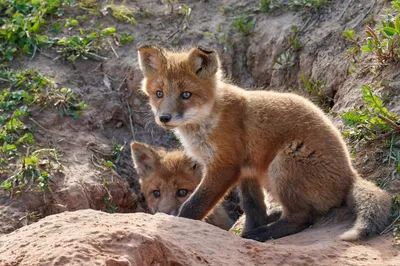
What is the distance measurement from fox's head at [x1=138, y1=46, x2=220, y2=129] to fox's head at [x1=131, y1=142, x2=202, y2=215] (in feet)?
4.81

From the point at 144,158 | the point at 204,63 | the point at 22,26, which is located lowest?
the point at 144,158

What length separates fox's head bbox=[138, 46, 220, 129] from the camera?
21.5 feet

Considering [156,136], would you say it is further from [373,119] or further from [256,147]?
[373,119]

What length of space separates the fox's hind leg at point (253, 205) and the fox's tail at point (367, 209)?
115 centimetres

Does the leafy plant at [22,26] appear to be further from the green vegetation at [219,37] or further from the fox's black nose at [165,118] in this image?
the fox's black nose at [165,118]

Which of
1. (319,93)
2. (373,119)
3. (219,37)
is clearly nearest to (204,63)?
A: (373,119)

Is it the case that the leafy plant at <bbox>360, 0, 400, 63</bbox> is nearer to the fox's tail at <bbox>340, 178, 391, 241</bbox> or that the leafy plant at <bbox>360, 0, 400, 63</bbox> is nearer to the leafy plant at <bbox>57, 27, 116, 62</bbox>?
the fox's tail at <bbox>340, 178, 391, 241</bbox>

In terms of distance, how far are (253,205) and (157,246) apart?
2768 mm

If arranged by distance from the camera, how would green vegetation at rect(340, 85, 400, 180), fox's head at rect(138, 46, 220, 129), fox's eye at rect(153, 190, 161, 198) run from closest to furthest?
green vegetation at rect(340, 85, 400, 180), fox's head at rect(138, 46, 220, 129), fox's eye at rect(153, 190, 161, 198)

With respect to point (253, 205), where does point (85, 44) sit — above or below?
below

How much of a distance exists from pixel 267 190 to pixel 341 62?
2301mm

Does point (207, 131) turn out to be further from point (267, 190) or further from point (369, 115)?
point (369, 115)

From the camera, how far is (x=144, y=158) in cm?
832

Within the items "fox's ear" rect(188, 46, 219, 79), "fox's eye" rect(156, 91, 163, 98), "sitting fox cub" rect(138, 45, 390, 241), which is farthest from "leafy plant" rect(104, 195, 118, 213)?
Answer: "fox's ear" rect(188, 46, 219, 79)
